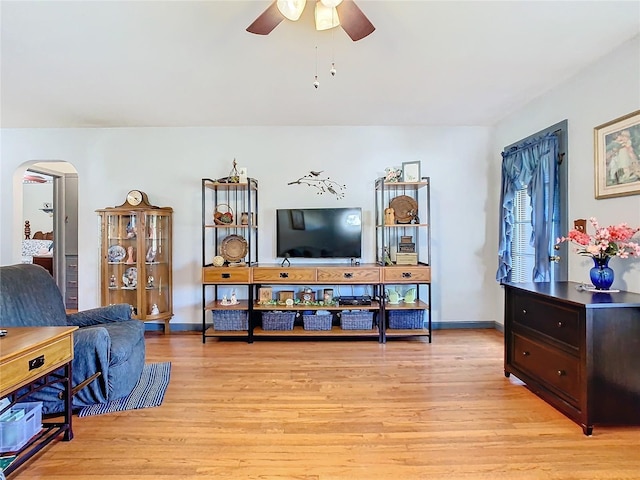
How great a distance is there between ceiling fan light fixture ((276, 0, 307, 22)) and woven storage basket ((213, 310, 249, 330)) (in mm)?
2951

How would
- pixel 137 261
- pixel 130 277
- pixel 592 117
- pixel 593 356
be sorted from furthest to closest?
pixel 130 277 → pixel 137 261 → pixel 592 117 → pixel 593 356

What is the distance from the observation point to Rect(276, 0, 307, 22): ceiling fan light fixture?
1802 mm

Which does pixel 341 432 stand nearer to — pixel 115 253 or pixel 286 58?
pixel 286 58

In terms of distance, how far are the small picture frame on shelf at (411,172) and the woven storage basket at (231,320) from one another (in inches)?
96.8

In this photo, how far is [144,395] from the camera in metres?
2.47

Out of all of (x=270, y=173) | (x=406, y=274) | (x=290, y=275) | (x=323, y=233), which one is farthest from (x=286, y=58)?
(x=406, y=274)

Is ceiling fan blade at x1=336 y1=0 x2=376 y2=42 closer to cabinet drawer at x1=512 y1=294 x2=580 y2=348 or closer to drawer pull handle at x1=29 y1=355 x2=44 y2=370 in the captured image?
cabinet drawer at x1=512 y1=294 x2=580 y2=348

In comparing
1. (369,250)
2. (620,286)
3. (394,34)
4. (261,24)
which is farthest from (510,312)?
(261,24)

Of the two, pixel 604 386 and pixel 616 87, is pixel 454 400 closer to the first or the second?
pixel 604 386

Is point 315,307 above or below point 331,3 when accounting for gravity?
below

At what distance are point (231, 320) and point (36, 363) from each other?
220 cm

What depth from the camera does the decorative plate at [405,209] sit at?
3.96 m

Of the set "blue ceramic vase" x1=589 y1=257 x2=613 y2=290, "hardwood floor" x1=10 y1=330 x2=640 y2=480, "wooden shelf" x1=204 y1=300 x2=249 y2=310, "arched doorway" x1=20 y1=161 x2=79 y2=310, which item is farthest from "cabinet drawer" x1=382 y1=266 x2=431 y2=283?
"arched doorway" x1=20 y1=161 x2=79 y2=310

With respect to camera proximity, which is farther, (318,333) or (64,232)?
(64,232)
